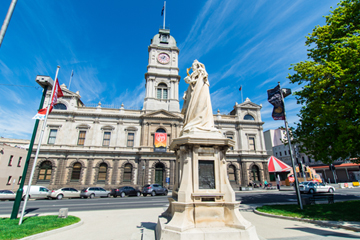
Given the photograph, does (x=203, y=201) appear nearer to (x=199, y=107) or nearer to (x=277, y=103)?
(x=199, y=107)

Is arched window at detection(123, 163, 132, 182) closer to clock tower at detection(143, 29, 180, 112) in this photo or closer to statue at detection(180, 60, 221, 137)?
clock tower at detection(143, 29, 180, 112)

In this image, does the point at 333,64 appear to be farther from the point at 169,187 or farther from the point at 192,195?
the point at 169,187

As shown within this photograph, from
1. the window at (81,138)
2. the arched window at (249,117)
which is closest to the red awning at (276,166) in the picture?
the arched window at (249,117)

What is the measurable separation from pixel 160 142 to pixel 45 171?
1774 centimetres

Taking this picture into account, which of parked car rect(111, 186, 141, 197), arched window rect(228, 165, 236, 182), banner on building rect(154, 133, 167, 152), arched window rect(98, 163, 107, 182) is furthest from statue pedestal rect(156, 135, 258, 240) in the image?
arched window rect(228, 165, 236, 182)

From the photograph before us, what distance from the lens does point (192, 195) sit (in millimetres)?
5641

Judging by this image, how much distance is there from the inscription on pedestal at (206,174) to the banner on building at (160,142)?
83.4 feet

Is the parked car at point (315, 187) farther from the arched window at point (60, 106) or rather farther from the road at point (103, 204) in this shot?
the arched window at point (60, 106)

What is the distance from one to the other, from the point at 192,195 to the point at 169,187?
25.8 meters

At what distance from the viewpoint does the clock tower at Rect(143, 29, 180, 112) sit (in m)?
35.3

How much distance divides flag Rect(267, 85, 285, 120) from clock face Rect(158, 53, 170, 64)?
27923mm

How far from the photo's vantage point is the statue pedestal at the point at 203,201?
5.00 metres

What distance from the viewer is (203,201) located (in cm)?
573

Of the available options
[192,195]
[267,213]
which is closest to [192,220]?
[192,195]
